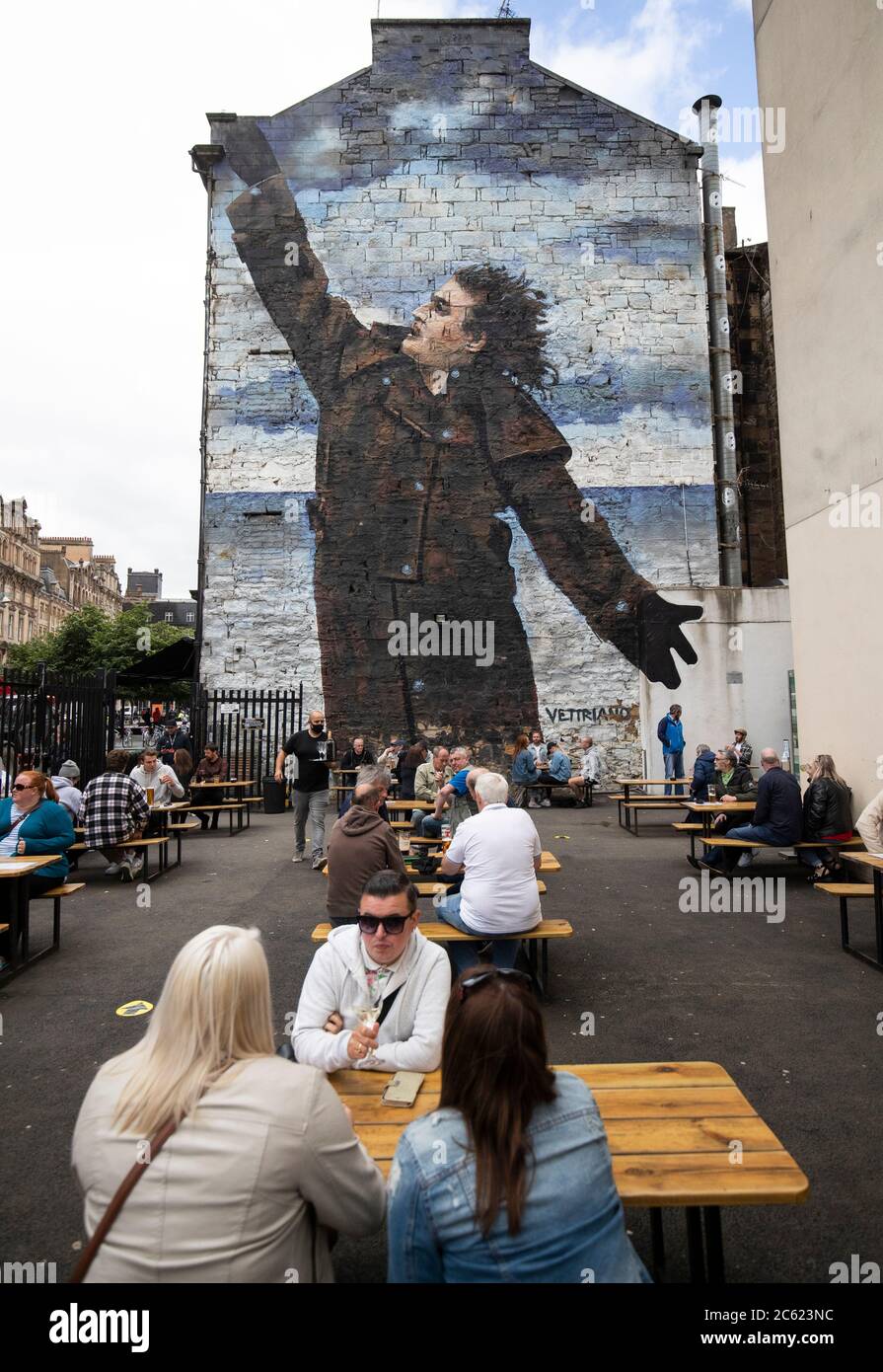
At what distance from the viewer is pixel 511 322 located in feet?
64.6

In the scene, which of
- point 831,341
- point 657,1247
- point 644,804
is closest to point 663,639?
point 644,804

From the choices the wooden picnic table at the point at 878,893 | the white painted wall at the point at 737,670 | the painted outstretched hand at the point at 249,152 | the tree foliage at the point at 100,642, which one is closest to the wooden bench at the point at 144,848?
the wooden picnic table at the point at 878,893

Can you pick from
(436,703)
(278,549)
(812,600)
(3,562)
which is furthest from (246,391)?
(3,562)

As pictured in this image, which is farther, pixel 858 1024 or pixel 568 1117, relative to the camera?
pixel 858 1024

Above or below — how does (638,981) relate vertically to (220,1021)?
below

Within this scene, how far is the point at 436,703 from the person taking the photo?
18969mm

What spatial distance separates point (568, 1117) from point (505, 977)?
0.34 m

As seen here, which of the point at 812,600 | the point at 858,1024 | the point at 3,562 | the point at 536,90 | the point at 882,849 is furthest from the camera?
the point at 3,562

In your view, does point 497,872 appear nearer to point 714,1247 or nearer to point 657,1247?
point 657,1247

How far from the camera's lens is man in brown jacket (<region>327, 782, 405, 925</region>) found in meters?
5.38

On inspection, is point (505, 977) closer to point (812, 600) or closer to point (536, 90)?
point (812, 600)

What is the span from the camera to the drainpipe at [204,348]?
19516 millimetres

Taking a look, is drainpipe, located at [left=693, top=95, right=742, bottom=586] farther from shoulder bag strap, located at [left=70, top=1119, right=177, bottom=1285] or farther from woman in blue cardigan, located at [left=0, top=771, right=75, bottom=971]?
shoulder bag strap, located at [left=70, top=1119, right=177, bottom=1285]
